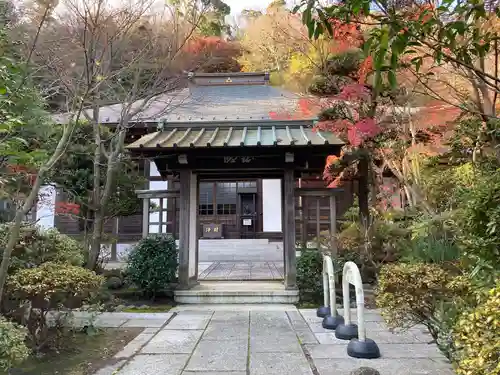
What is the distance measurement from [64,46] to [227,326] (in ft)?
15.9

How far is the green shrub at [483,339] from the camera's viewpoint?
2053mm

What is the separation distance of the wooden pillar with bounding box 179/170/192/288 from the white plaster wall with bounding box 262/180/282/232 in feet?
25.2

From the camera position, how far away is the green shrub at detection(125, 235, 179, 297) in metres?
6.44

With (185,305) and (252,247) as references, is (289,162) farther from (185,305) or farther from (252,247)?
(252,247)

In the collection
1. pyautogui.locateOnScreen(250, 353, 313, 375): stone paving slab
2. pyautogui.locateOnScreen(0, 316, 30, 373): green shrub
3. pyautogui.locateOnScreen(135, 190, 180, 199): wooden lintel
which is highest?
pyautogui.locateOnScreen(135, 190, 180, 199): wooden lintel

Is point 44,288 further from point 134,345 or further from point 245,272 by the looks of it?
point 245,272

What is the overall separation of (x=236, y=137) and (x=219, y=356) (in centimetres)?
406

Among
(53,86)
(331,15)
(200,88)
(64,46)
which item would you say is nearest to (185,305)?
(53,86)

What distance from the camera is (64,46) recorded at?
5.85 m

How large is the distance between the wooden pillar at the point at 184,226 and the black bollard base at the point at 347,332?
3109 millimetres

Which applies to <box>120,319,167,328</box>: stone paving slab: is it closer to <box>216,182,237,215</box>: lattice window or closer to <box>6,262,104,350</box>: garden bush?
<box>6,262,104,350</box>: garden bush

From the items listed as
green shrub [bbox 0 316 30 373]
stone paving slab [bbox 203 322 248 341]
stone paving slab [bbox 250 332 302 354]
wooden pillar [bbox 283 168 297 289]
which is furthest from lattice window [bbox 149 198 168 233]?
green shrub [bbox 0 316 30 373]

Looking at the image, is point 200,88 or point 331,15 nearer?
point 331,15

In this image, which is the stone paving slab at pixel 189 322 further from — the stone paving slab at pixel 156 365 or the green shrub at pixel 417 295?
the green shrub at pixel 417 295
